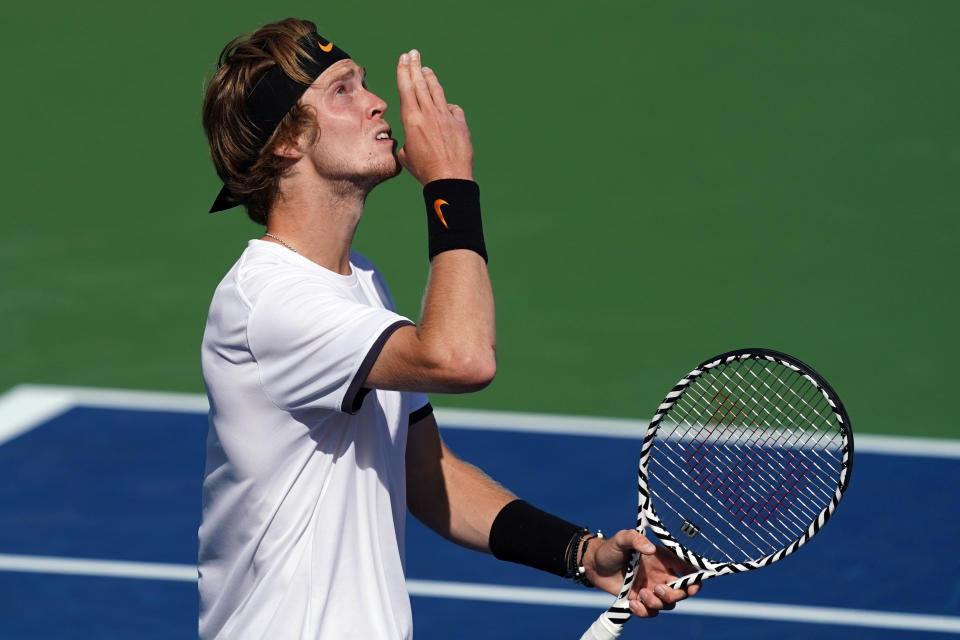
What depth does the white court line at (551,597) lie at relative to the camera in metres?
6.54

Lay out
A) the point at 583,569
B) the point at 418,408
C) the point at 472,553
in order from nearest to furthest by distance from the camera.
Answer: the point at 583,569, the point at 418,408, the point at 472,553

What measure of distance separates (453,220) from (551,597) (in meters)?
3.52

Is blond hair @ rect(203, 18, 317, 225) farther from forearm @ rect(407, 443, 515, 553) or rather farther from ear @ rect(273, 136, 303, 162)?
forearm @ rect(407, 443, 515, 553)

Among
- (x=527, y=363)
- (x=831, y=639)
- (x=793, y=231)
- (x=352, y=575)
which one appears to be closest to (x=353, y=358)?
(x=352, y=575)

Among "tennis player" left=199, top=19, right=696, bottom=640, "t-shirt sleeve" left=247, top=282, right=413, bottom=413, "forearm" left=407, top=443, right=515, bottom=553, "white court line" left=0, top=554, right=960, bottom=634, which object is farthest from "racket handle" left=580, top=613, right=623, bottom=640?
"white court line" left=0, top=554, right=960, bottom=634

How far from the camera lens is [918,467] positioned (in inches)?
312

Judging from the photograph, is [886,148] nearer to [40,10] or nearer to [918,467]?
[918,467]

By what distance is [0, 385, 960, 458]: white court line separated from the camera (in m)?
8.20

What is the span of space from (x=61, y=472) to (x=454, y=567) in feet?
7.37

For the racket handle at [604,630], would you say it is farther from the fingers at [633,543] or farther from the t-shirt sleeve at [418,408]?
the t-shirt sleeve at [418,408]

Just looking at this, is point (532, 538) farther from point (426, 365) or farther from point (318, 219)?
point (318, 219)

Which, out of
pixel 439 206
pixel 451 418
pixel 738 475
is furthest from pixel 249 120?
pixel 451 418

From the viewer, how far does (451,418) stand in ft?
27.6

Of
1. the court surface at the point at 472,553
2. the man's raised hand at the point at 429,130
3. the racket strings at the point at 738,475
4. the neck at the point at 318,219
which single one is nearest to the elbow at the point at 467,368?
the man's raised hand at the point at 429,130
